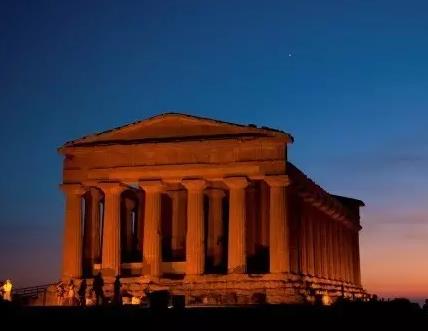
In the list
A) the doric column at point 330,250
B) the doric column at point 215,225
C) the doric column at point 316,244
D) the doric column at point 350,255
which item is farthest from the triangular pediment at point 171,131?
the doric column at point 350,255

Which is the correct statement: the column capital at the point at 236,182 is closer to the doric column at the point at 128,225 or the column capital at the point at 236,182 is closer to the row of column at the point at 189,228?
the row of column at the point at 189,228

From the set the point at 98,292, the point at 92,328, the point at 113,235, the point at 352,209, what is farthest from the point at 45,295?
the point at 352,209

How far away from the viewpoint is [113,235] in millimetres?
64562

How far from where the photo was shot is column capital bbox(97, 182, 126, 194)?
6488 cm

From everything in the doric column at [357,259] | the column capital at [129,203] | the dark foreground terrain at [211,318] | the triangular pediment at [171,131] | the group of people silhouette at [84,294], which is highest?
the triangular pediment at [171,131]

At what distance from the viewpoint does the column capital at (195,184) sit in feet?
207

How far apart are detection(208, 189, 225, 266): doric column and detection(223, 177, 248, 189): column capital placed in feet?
23.6

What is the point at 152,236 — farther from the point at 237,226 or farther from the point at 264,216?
the point at 264,216

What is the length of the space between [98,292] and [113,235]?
13252 mm

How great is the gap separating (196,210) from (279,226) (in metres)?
6.31

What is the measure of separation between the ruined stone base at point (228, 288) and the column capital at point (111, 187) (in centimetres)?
655

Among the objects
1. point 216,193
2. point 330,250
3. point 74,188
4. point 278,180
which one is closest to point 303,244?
point 216,193

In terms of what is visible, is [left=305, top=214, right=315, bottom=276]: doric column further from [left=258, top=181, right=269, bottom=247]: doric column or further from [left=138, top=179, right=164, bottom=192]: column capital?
[left=138, top=179, right=164, bottom=192]: column capital

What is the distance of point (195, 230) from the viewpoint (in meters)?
63.0
